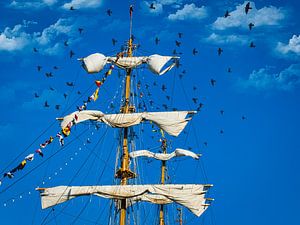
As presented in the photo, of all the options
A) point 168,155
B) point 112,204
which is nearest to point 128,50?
point 112,204

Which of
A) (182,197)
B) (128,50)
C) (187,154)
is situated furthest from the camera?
(187,154)

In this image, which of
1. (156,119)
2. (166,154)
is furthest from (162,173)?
(156,119)

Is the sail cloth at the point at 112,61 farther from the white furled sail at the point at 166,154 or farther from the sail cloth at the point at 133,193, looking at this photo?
the white furled sail at the point at 166,154

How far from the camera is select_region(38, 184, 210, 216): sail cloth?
4234 centimetres

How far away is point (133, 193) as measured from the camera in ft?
138

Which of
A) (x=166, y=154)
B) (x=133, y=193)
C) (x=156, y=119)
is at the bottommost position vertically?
(x=133, y=193)

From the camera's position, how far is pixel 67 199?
4456 centimetres

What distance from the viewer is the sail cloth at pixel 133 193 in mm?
42344

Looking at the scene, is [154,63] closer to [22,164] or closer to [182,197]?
[182,197]

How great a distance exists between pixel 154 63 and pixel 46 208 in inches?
496

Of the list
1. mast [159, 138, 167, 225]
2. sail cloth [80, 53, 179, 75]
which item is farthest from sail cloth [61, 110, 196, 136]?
mast [159, 138, 167, 225]

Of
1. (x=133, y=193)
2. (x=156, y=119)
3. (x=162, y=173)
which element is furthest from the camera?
(x=162, y=173)

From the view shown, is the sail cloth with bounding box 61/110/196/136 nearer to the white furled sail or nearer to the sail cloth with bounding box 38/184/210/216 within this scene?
the sail cloth with bounding box 38/184/210/216

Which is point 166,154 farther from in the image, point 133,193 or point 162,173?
point 133,193
